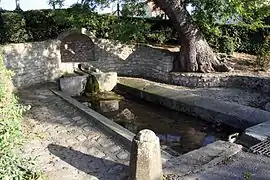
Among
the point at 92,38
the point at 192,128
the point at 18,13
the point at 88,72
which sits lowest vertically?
the point at 192,128

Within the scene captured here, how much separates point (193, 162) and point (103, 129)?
2.09m

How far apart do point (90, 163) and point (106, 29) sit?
790 cm

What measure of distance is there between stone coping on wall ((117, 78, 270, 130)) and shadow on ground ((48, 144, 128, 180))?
3.07 m

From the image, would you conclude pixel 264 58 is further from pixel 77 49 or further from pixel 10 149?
pixel 10 149

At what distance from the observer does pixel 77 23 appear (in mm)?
10250

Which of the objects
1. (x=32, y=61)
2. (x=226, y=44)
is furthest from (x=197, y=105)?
(x=32, y=61)

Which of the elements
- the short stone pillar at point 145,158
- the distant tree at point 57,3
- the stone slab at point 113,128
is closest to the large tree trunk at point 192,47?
the distant tree at point 57,3

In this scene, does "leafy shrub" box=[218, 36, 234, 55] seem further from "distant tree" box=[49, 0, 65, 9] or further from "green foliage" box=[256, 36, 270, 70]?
"distant tree" box=[49, 0, 65, 9]

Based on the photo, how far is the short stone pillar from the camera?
13.0 feet

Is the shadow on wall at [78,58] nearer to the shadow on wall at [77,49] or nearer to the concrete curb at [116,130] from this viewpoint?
the shadow on wall at [77,49]

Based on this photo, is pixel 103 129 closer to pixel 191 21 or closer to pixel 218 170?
pixel 218 170

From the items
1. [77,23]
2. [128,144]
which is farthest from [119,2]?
[128,144]

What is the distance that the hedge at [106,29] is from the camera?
1014 centimetres

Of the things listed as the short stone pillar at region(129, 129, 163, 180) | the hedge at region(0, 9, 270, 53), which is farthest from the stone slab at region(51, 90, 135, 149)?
the hedge at region(0, 9, 270, 53)
